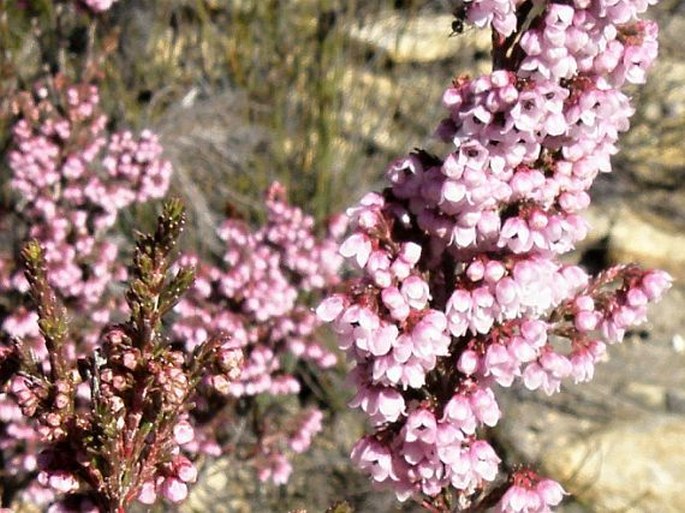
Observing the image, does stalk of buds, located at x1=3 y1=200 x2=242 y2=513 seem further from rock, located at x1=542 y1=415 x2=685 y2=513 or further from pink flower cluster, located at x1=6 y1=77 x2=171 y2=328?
rock, located at x1=542 y1=415 x2=685 y2=513

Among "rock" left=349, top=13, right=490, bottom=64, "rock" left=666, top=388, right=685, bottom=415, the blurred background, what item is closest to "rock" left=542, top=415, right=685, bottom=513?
the blurred background

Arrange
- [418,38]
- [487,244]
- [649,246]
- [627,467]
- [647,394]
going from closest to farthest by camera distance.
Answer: [487,244] → [627,467] → [647,394] → [649,246] → [418,38]

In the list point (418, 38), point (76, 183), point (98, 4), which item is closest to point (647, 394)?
point (418, 38)

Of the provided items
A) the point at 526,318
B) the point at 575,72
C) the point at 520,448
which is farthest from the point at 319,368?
the point at 575,72

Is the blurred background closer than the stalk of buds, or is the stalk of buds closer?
A: the stalk of buds

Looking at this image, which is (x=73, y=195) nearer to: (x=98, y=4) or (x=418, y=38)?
(x=98, y=4)

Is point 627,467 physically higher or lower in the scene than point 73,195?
lower

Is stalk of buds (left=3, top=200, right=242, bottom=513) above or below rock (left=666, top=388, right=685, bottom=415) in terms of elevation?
above
